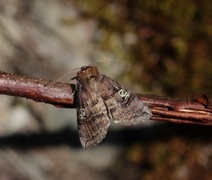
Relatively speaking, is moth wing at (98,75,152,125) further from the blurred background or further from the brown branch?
the blurred background

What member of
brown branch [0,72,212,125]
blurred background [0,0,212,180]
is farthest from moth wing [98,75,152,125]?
blurred background [0,0,212,180]

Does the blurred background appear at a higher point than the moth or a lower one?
higher

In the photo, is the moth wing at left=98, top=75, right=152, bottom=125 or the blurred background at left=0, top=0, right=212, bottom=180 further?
the blurred background at left=0, top=0, right=212, bottom=180

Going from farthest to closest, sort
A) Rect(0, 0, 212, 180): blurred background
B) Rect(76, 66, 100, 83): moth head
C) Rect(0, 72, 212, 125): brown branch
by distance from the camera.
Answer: Rect(0, 0, 212, 180): blurred background, Rect(76, 66, 100, 83): moth head, Rect(0, 72, 212, 125): brown branch

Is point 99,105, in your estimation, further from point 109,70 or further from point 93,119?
point 109,70

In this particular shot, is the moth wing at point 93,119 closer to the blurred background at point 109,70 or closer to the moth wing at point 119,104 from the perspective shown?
the moth wing at point 119,104

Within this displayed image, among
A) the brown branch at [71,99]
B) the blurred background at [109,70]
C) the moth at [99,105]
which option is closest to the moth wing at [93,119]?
the moth at [99,105]

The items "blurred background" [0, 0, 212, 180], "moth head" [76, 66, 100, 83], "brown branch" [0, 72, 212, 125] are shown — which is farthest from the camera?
"blurred background" [0, 0, 212, 180]

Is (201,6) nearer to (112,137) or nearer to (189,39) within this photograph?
(189,39)
